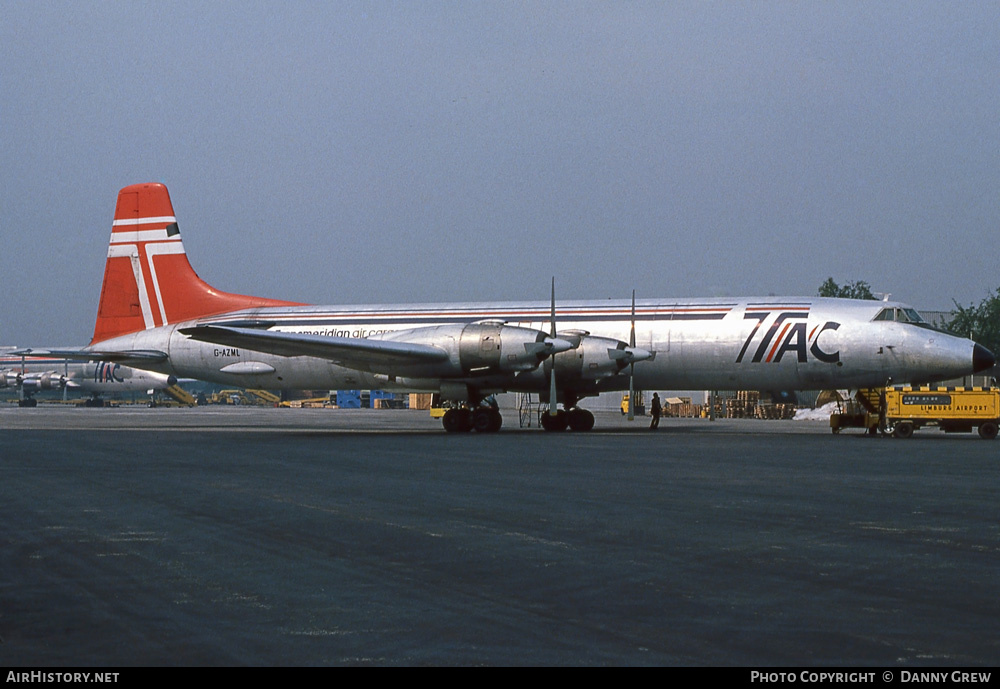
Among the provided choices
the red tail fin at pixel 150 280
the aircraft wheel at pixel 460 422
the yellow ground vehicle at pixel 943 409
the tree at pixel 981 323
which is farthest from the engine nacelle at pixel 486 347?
the tree at pixel 981 323

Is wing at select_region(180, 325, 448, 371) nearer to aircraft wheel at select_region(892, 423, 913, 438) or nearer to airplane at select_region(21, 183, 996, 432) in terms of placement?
airplane at select_region(21, 183, 996, 432)

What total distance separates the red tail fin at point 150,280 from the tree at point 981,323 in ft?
196

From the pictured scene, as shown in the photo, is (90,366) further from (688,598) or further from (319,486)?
(688,598)

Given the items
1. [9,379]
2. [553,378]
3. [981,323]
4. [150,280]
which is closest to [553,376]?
[553,378]

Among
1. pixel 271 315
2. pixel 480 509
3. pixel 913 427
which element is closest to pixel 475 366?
pixel 271 315

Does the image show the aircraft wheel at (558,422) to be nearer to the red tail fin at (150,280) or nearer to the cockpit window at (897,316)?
the cockpit window at (897,316)

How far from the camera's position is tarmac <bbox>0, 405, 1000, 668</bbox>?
5.85 m

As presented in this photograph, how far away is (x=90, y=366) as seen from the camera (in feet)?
305

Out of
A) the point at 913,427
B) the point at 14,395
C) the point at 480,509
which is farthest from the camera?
the point at 14,395

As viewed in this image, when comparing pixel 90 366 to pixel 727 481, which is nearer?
pixel 727 481

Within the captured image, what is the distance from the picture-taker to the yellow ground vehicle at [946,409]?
100 feet

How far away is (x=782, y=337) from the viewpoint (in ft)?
106

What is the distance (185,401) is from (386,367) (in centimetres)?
6896

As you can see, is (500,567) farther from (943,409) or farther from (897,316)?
(897,316)
